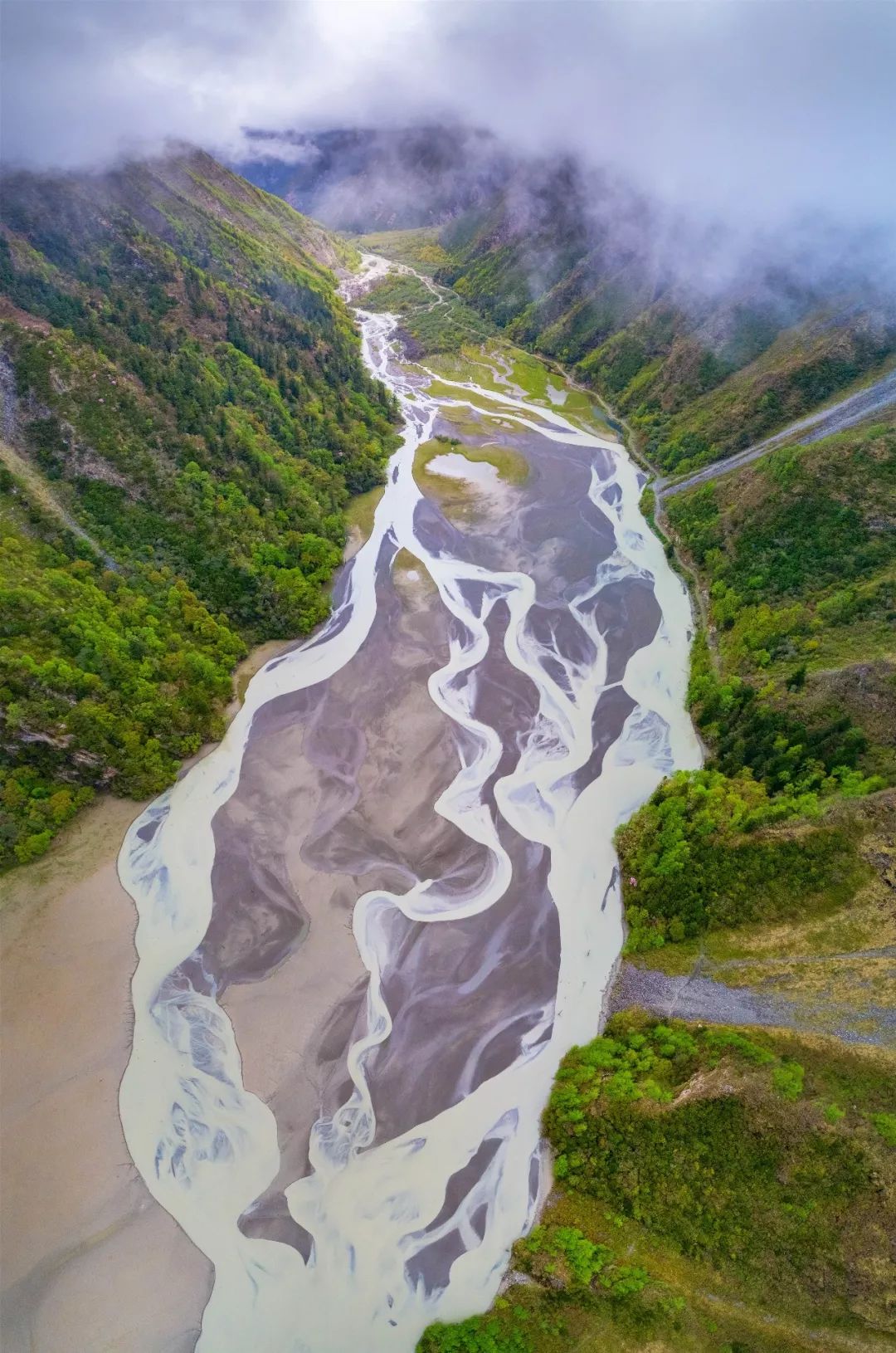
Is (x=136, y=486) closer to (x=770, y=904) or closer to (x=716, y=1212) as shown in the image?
(x=770, y=904)

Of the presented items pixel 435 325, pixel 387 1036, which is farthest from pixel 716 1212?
pixel 435 325

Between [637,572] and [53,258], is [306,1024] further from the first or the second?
[53,258]

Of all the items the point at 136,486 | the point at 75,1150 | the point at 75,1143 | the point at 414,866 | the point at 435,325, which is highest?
the point at 435,325

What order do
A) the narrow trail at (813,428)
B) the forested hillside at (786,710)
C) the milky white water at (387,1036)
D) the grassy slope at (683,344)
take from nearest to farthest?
Answer: the milky white water at (387,1036), the forested hillside at (786,710), the narrow trail at (813,428), the grassy slope at (683,344)

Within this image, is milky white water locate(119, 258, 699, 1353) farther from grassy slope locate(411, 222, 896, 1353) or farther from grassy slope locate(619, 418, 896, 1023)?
grassy slope locate(619, 418, 896, 1023)

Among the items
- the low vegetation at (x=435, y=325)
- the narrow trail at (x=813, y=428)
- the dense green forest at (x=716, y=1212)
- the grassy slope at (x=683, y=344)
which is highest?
the low vegetation at (x=435, y=325)

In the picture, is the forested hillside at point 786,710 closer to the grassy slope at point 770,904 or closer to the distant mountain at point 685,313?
the grassy slope at point 770,904

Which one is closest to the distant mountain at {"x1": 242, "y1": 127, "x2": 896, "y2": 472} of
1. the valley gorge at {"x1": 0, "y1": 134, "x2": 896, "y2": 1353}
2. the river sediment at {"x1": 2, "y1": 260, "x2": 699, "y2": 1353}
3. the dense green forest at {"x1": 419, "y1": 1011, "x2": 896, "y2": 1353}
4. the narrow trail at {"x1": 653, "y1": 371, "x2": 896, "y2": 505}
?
the valley gorge at {"x1": 0, "y1": 134, "x2": 896, "y2": 1353}

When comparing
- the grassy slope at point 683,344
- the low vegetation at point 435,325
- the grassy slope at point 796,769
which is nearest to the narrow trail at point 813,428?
the grassy slope at point 683,344
